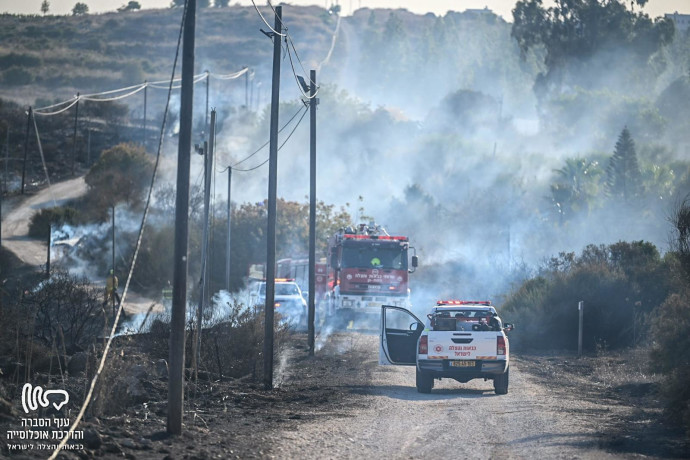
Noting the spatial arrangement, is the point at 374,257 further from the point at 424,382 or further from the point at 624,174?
the point at 624,174

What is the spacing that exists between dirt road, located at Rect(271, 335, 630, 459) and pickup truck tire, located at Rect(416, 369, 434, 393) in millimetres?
185

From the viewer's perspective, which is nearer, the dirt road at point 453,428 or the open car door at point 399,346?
the dirt road at point 453,428

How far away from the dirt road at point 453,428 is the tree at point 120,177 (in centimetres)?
4917

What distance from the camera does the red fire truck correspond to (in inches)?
1583

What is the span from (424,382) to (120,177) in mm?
51300

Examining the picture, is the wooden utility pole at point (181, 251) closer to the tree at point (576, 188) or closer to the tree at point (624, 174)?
the tree at point (576, 188)

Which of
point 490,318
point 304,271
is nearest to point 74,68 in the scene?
point 304,271

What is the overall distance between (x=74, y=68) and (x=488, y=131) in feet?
214

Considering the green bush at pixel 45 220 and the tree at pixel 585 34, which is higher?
the tree at pixel 585 34

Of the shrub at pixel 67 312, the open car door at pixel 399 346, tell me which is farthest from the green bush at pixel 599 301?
the shrub at pixel 67 312

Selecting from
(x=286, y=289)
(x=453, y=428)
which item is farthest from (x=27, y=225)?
(x=453, y=428)

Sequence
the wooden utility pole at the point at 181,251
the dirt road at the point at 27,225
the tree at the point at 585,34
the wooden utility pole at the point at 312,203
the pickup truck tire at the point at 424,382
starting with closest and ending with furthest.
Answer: the wooden utility pole at the point at 181,251, the pickup truck tire at the point at 424,382, the wooden utility pole at the point at 312,203, the dirt road at the point at 27,225, the tree at the point at 585,34

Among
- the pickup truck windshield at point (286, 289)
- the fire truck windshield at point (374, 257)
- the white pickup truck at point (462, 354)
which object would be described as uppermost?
the fire truck windshield at point (374, 257)

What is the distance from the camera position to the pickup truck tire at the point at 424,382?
66.6 ft
